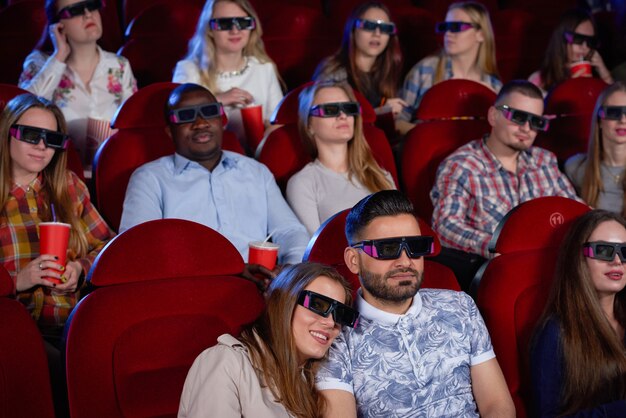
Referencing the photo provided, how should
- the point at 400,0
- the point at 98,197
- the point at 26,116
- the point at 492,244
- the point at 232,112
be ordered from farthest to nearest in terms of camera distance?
the point at 400,0 → the point at 232,112 → the point at 98,197 → the point at 26,116 → the point at 492,244

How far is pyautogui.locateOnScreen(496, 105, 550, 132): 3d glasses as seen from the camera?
7.72 ft

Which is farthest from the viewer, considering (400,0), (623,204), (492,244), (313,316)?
(400,0)

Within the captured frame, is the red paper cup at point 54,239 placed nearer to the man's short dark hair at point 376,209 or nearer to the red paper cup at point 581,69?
the man's short dark hair at point 376,209

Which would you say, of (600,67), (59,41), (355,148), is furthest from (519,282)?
(600,67)

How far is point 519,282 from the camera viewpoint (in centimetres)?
178

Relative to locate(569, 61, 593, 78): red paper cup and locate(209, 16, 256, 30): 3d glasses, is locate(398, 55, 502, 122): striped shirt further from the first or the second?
locate(209, 16, 256, 30): 3d glasses

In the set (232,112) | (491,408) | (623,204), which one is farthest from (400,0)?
(491,408)

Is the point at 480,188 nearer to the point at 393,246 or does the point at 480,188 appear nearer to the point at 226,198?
the point at 226,198

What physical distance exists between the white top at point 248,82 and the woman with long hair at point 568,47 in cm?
87

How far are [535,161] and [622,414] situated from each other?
1010 mm

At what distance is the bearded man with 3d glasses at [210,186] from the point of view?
213 centimetres

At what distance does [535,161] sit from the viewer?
244 centimetres

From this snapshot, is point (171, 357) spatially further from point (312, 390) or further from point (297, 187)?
point (297, 187)

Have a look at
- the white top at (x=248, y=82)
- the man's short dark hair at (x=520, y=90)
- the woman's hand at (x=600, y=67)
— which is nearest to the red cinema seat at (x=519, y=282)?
the man's short dark hair at (x=520, y=90)
